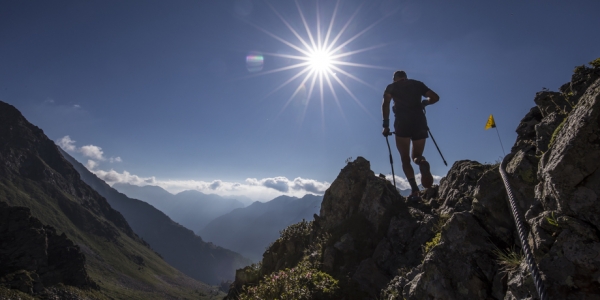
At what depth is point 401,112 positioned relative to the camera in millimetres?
10477

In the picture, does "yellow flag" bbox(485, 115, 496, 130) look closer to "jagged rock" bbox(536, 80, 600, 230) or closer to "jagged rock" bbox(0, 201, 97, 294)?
"jagged rock" bbox(536, 80, 600, 230)

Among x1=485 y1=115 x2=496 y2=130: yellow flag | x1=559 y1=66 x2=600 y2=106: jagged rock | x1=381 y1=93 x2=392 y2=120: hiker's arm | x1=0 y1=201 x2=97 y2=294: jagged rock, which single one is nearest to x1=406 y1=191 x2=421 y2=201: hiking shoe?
x1=381 y1=93 x2=392 y2=120: hiker's arm

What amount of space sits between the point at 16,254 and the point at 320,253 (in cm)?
18592

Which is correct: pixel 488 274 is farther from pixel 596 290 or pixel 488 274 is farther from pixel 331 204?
pixel 331 204

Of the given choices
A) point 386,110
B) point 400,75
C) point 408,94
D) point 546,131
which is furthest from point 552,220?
point 400,75

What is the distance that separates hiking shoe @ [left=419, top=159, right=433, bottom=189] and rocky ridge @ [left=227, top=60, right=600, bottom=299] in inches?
23.0

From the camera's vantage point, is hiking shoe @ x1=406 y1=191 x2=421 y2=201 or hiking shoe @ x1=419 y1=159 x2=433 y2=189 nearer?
hiking shoe @ x1=419 y1=159 x2=433 y2=189

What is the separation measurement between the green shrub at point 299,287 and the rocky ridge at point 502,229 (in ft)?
0.49

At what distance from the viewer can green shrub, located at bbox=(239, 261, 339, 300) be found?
711 cm

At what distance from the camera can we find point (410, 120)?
404 inches

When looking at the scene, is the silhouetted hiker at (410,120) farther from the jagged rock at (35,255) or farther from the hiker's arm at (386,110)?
the jagged rock at (35,255)

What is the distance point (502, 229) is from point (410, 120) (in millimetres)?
5686

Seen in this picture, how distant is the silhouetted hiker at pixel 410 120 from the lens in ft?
33.5

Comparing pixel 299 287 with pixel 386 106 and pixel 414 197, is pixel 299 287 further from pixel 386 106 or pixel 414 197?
pixel 386 106
